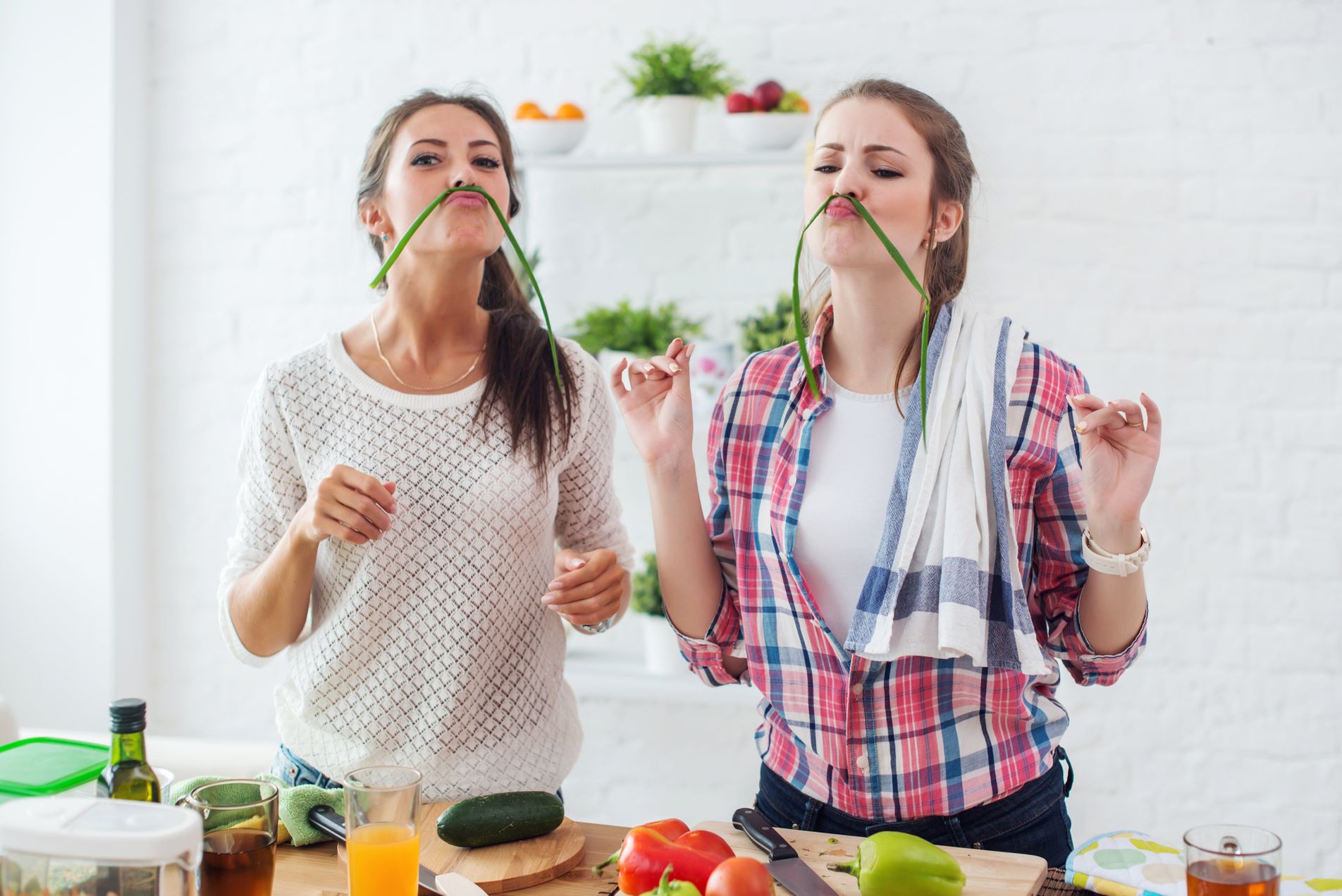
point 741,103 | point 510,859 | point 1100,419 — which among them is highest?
point 741,103

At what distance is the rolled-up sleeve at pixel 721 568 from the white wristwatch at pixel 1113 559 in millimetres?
456

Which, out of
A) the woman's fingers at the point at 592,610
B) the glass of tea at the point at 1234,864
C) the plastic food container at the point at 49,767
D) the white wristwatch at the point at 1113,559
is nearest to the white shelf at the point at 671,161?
the woman's fingers at the point at 592,610

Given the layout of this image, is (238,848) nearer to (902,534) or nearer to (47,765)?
(47,765)

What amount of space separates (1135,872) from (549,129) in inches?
87.8

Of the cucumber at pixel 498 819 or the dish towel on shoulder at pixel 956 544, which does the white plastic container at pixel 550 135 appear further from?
the cucumber at pixel 498 819

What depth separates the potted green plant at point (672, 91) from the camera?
9.45 feet

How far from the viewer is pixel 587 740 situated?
10.7 ft

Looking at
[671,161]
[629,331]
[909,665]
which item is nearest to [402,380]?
[909,665]

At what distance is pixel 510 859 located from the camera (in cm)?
132

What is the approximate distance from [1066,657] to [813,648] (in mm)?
362

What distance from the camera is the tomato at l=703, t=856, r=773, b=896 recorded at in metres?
1.13

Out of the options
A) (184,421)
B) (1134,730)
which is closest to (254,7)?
(184,421)

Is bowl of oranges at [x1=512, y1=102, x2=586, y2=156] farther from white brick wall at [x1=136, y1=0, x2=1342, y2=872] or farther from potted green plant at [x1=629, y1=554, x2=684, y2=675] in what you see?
potted green plant at [x1=629, y1=554, x2=684, y2=675]

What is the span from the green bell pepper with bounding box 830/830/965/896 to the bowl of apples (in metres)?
1.99
